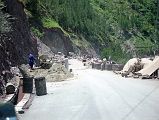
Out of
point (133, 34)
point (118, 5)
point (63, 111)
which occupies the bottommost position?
point (63, 111)

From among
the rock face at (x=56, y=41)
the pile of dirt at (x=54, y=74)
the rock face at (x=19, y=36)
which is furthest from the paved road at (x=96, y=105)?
the rock face at (x=56, y=41)

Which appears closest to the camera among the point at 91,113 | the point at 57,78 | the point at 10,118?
the point at 10,118

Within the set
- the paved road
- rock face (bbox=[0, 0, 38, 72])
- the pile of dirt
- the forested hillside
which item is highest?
the forested hillside

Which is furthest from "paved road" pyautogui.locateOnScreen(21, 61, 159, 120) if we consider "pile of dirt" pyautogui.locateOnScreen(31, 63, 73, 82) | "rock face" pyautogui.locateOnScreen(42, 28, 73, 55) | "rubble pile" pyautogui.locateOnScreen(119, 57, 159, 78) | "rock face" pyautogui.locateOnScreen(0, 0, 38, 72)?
"rock face" pyautogui.locateOnScreen(42, 28, 73, 55)

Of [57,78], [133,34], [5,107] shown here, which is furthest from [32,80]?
[133,34]

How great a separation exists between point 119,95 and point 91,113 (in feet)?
23.8

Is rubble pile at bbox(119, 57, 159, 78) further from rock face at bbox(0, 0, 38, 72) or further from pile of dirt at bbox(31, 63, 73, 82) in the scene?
rock face at bbox(0, 0, 38, 72)

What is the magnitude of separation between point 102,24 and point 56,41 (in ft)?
159

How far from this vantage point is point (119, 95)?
27562mm

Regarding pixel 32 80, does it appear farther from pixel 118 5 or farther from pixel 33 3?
pixel 118 5

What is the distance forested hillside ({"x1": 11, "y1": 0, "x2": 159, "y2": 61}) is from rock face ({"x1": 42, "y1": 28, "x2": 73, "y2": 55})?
172 cm

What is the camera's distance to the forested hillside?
10306 centimetres

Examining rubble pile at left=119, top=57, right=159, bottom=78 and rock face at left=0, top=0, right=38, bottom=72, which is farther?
rock face at left=0, top=0, right=38, bottom=72

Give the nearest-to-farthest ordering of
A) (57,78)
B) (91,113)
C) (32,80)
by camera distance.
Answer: (91,113) < (32,80) < (57,78)
